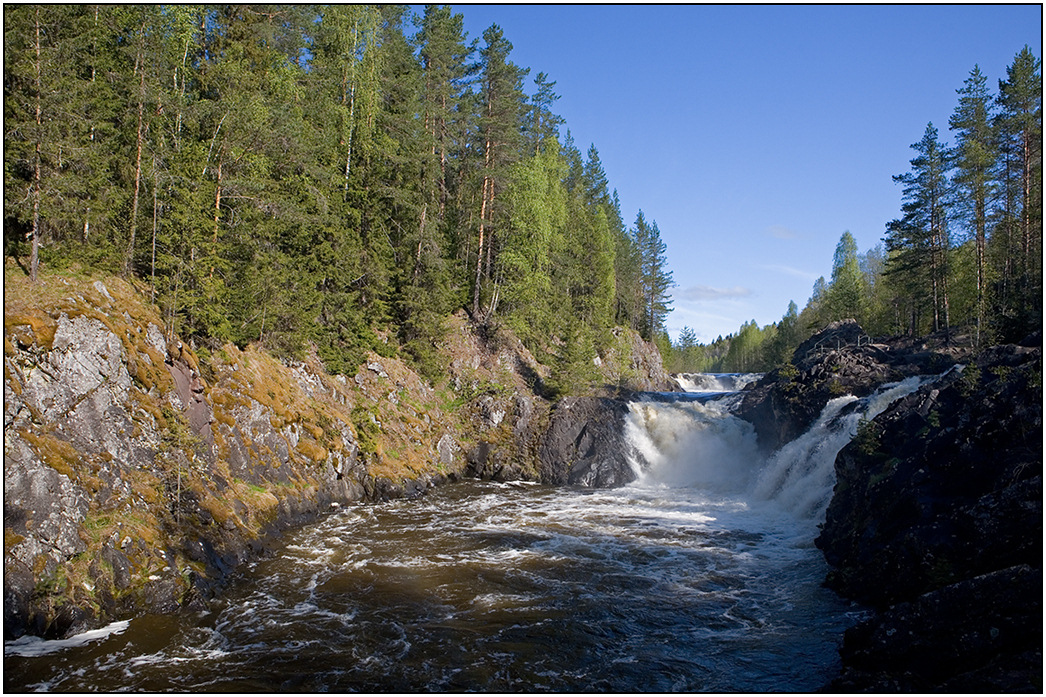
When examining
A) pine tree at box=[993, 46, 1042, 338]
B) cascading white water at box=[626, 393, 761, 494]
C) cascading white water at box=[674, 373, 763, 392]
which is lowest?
cascading white water at box=[626, 393, 761, 494]

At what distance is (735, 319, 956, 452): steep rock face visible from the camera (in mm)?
25844

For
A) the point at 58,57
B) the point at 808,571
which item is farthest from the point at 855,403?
the point at 58,57

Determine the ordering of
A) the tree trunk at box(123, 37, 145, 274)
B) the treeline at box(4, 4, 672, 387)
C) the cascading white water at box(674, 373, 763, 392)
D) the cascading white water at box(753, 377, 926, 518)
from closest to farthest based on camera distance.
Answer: the treeline at box(4, 4, 672, 387) → the tree trunk at box(123, 37, 145, 274) → the cascading white water at box(753, 377, 926, 518) → the cascading white water at box(674, 373, 763, 392)

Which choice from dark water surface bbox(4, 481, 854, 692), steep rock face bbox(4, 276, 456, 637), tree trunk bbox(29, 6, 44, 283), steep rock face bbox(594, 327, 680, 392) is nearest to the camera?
dark water surface bbox(4, 481, 854, 692)

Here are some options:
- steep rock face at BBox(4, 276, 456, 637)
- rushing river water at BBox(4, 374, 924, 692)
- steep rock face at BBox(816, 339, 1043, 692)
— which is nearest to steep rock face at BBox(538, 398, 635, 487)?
rushing river water at BBox(4, 374, 924, 692)

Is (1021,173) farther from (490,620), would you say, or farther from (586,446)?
(490,620)

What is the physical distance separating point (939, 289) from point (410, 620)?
40.4 metres

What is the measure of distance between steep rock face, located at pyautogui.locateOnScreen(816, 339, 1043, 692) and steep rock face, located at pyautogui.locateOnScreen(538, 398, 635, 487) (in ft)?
39.3

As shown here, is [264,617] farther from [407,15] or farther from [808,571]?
[407,15]

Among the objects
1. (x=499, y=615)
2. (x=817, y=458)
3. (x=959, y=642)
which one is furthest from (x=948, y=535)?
(x=817, y=458)

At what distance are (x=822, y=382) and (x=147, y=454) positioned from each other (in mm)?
26501

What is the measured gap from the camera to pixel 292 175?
902 inches

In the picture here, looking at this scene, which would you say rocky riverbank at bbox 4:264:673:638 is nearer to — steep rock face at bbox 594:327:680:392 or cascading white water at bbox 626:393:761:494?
cascading white water at bbox 626:393:761:494

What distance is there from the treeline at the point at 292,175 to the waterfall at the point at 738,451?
5.57 m
